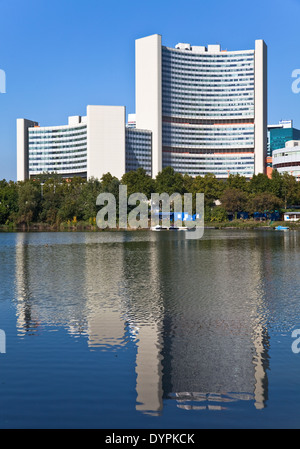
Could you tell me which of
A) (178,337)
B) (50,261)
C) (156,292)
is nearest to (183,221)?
(50,261)

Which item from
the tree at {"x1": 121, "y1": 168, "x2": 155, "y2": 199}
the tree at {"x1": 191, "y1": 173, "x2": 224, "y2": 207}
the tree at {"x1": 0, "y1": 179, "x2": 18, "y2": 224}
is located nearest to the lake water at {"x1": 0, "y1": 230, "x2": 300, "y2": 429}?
the tree at {"x1": 0, "y1": 179, "x2": 18, "y2": 224}

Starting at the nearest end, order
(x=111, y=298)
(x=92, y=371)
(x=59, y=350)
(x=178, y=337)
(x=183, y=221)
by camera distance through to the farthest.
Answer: (x=92, y=371) < (x=59, y=350) < (x=178, y=337) < (x=111, y=298) < (x=183, y=221)

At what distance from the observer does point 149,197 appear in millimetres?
162000

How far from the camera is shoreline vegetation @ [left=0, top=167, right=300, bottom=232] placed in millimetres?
136625

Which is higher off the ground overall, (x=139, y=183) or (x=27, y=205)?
(x=139, y=183)

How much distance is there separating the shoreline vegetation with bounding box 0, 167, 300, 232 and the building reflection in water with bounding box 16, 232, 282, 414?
96385mm

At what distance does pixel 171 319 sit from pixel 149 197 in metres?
142

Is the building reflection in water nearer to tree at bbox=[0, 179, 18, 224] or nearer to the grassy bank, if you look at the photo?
the grassy bank

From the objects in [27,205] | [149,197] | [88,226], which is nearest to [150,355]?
[88,226]

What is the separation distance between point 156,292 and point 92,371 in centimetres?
1339

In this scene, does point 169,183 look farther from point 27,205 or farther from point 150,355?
point 150,355

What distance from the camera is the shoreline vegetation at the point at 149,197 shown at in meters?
137
